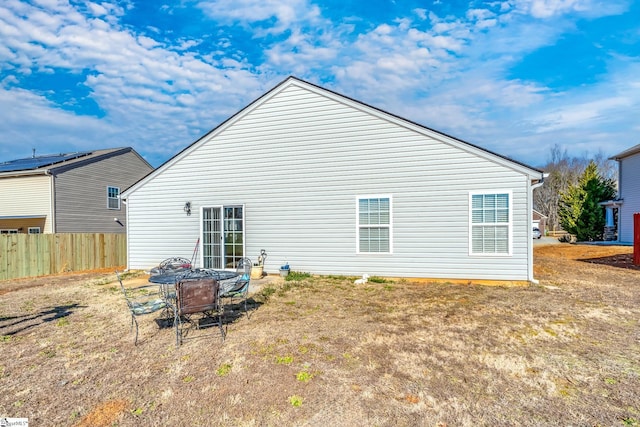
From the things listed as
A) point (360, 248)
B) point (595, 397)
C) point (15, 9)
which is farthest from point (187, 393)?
point (15, 9)

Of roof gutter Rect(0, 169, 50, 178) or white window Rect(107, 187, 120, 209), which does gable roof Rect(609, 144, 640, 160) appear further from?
roof gutter Rect(0, 169, 50, 178)

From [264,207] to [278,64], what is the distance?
8594 millimetres

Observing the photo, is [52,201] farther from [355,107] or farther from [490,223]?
[490,223]

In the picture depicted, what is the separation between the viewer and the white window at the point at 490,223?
28.1 ft

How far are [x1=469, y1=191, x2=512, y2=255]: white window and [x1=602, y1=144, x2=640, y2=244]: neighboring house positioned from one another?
18.4 meters

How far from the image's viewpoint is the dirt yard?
301 cm

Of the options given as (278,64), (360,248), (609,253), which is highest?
(278,64)

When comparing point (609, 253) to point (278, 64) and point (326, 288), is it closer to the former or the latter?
point (326, 288)

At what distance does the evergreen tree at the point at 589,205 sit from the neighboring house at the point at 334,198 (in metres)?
21.7

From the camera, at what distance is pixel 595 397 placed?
3.20 m

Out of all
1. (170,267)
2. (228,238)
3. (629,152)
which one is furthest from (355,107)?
(629,152)

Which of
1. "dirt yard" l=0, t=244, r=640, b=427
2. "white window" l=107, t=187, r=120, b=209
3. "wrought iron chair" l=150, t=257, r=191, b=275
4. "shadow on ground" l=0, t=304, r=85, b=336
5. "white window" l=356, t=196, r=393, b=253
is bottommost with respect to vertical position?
"shadow on ground" l=0, t=304, r=85, b=336

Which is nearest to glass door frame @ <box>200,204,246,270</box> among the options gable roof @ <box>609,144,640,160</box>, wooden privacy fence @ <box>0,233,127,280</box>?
wooden privacy fence @ <box>0,233,127,280</box>

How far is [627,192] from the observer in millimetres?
21484
